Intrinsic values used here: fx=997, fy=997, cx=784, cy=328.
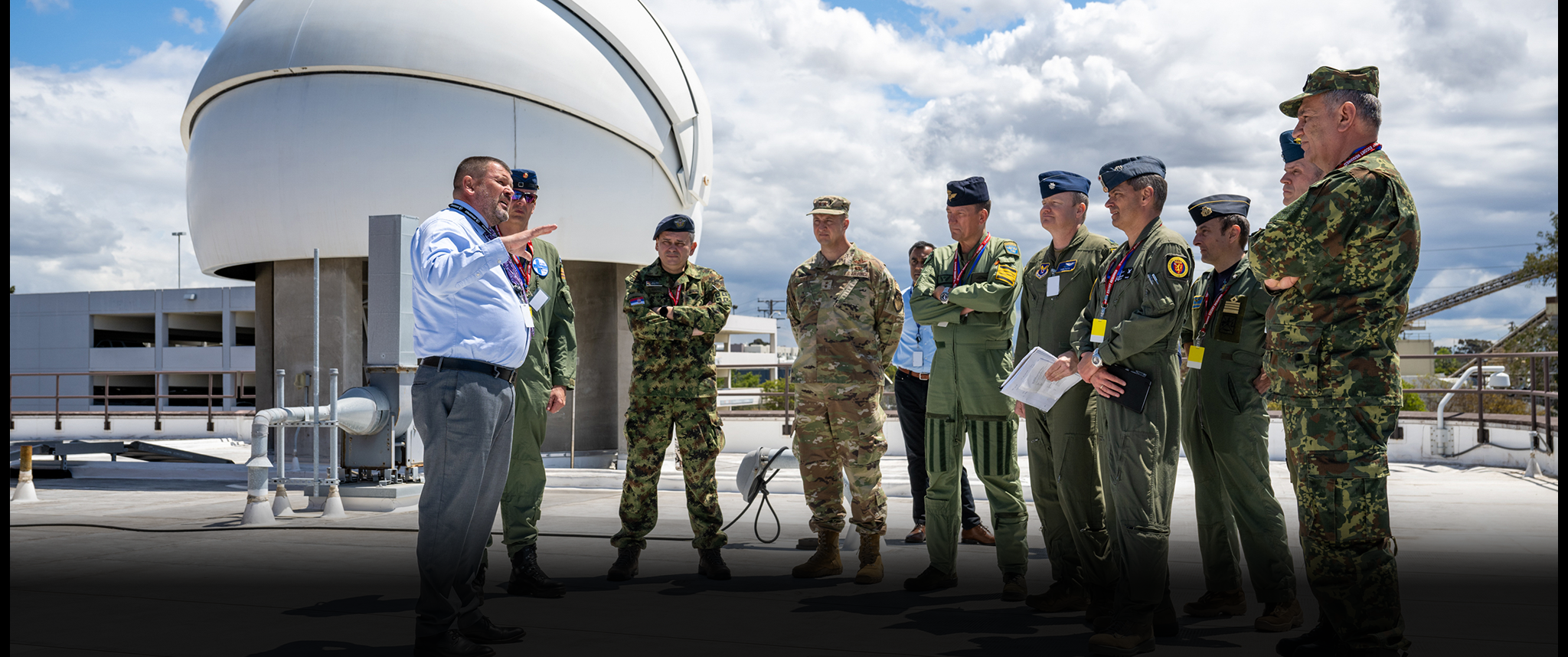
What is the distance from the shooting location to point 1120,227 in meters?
3.74

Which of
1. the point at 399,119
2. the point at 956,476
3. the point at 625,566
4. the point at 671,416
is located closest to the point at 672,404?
the point at 671,416

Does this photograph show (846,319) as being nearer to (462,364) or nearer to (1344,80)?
(462,364)

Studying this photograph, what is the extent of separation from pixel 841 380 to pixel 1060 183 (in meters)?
1.41

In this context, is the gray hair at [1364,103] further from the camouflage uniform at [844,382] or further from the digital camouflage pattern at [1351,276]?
the camouflage uniform at [844,382]

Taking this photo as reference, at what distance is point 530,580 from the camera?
4.46m

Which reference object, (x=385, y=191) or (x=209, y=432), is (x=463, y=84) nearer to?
(x=385, y=191)

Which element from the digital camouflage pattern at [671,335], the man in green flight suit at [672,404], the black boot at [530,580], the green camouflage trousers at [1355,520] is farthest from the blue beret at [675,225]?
the green camouflage trousers at [1355,520]

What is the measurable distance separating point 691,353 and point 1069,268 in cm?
198

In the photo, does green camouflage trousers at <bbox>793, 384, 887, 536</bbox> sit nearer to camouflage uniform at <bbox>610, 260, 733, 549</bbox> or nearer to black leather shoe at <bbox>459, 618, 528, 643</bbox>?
camouflage uniform at <bbox>610, 260, 733, 549</bbox>

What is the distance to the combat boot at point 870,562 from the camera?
4.61m

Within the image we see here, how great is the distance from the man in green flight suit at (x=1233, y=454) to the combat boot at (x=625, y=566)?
2489 mm

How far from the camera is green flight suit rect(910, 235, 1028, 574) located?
438 cm

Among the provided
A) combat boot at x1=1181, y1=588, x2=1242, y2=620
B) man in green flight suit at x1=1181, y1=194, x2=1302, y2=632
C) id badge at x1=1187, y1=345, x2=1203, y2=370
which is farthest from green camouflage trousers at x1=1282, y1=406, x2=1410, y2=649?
id badge at x1=1187, y1=345, x2=1203, y2=370

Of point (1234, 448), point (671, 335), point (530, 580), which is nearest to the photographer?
point (1234, 448)
